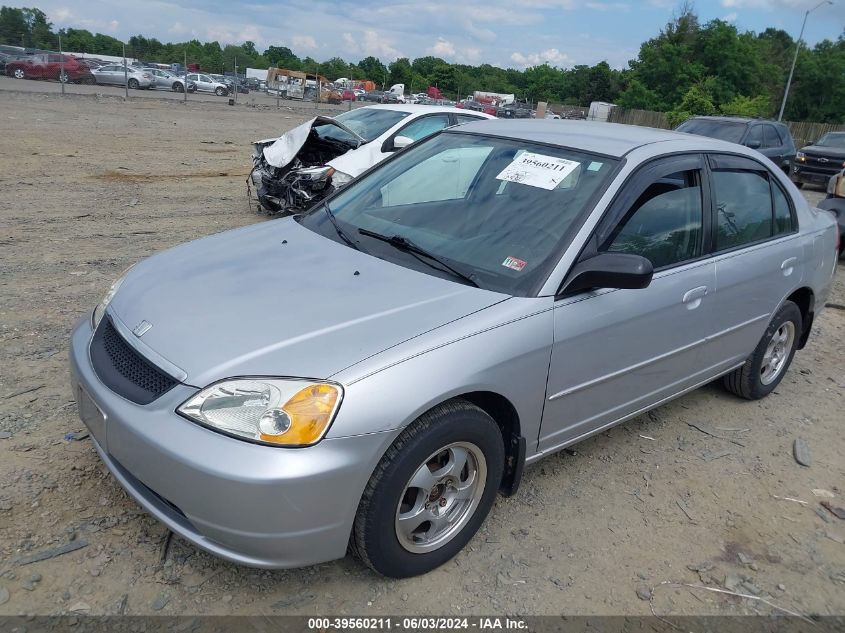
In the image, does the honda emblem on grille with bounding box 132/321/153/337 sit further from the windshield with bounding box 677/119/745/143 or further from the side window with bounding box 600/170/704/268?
the windshield with bounding box 677/119/745/143

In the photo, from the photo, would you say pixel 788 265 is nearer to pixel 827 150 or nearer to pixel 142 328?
pixel 142 328

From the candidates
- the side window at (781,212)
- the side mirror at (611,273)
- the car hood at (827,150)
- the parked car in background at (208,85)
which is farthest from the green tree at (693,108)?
the side mirror at (611,273)

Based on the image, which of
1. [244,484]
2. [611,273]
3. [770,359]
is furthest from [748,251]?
[244,484]

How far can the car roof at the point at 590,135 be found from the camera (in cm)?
340

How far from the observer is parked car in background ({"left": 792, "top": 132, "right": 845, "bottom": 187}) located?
1608cm

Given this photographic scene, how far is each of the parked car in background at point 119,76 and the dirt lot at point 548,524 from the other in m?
36.3

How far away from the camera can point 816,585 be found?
2891mm

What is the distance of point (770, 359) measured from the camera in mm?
4594

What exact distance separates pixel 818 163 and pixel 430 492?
57.0 feet

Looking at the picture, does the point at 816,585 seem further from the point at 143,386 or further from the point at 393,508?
the point at 143,386

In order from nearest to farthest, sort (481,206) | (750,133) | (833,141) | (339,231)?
1. (481,206)
2. (339,231)
3. (750,133)
4. (833,141)

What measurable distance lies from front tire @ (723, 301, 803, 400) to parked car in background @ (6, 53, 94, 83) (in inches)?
1468

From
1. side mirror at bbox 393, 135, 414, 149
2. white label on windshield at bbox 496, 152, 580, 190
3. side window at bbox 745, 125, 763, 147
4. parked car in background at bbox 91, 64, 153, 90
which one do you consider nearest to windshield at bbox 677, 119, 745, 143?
side window at bbox 745, 125, 763, 147

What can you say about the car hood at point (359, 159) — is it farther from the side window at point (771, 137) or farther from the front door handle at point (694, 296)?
the side window at point (771, 137)
